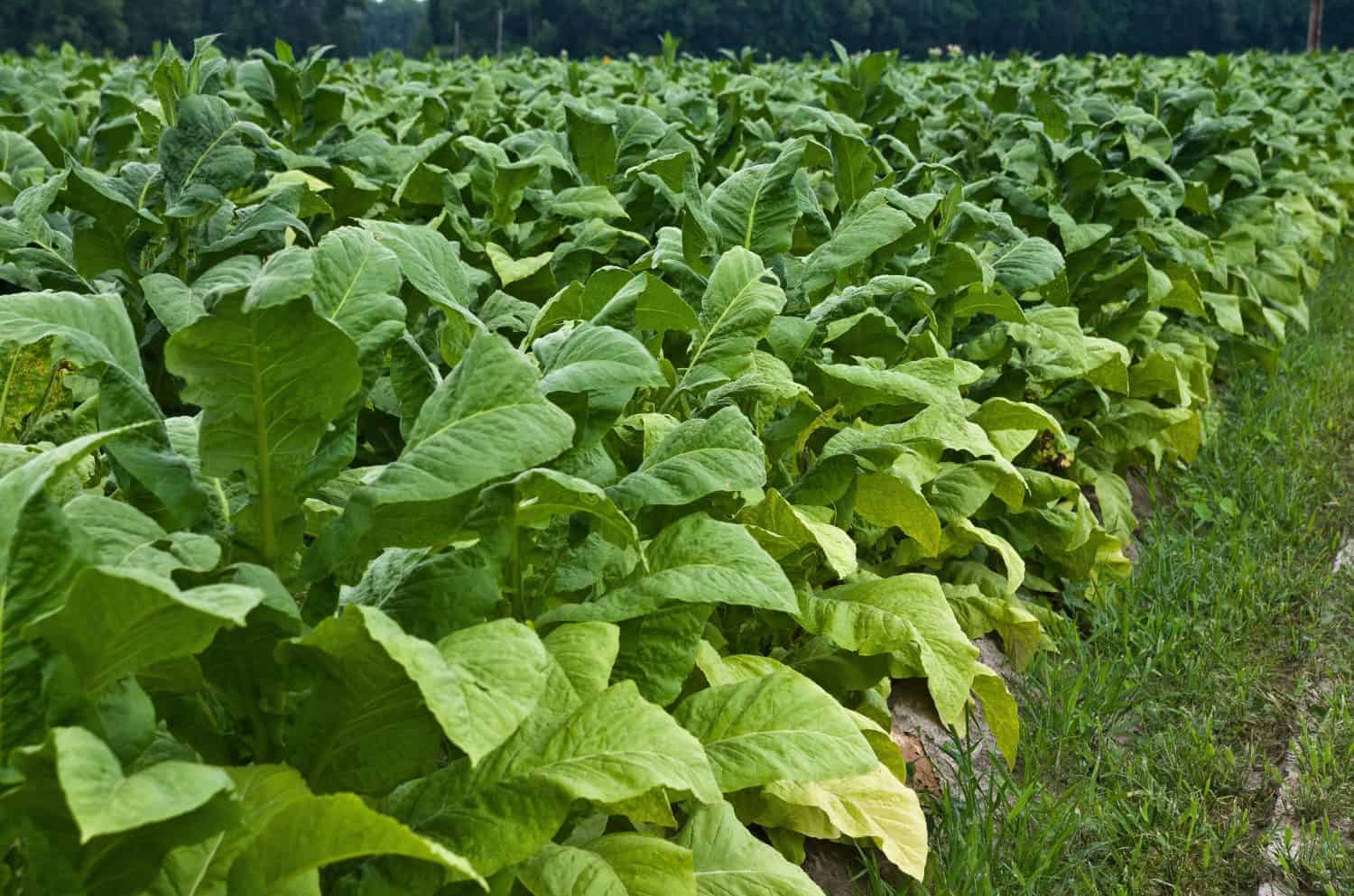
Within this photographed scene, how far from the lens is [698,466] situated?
194cm

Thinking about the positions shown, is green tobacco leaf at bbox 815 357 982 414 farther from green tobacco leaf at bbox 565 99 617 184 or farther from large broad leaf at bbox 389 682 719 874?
green tobacco leaf at bbox 565 99 617 184

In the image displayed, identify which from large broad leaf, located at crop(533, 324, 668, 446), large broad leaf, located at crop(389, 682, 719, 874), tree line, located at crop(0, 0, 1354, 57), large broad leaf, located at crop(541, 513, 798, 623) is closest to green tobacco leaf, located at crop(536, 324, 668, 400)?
large broad leaf, located at crop(533, 324, 668, 446)

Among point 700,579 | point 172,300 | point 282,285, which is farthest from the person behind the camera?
point 172,300

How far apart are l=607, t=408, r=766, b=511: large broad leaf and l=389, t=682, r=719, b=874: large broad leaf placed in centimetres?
37

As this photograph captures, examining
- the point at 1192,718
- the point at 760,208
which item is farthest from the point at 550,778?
the point at 1192,718

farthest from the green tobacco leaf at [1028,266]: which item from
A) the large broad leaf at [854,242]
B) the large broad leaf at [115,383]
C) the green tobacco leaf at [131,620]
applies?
the green tobacco leaf at [131,620]

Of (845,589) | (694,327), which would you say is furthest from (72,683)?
(845,589)

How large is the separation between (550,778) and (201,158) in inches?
64.8

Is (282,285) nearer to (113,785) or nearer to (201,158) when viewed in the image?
(113,785)

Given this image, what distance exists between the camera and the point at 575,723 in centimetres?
160

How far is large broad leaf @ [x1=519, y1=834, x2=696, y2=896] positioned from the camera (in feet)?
5.69

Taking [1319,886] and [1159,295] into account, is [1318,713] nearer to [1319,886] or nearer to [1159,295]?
[1319,886]

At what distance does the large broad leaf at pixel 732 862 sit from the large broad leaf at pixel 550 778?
406 millimetres

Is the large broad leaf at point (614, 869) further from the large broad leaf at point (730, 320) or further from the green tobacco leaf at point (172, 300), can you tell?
the green tobacco leaf at point (172, 300)
